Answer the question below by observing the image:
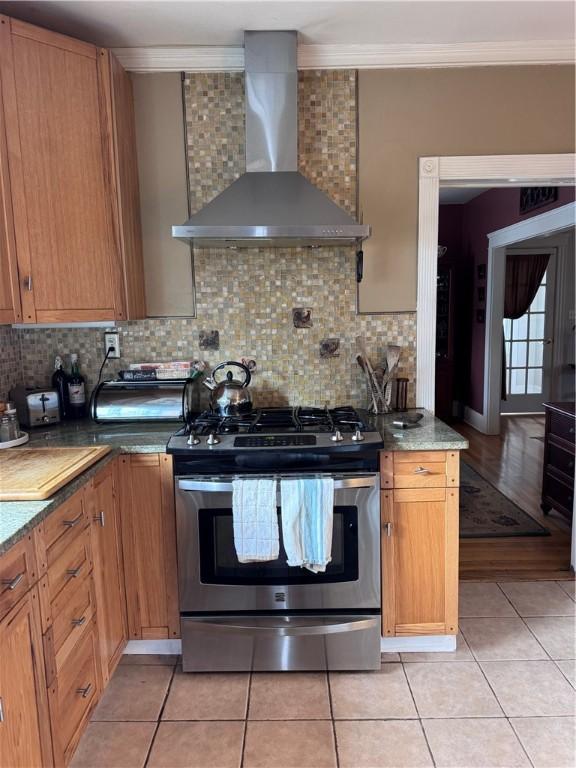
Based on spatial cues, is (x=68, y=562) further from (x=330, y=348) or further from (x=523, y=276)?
(x=523, y=276)

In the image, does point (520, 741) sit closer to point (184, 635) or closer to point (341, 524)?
point (341, 524)

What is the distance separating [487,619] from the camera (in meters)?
2.42

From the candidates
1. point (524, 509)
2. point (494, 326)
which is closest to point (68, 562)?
point (524, 509)

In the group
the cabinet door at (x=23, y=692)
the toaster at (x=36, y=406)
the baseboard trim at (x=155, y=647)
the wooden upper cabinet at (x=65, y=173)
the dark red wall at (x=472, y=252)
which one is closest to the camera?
the cabinet door at (x=23, y=692)

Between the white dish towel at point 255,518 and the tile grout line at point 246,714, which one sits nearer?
the tile grout line at point 246,714

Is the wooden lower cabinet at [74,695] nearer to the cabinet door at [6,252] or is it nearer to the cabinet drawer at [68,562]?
the cabinet drawer at [68,562]

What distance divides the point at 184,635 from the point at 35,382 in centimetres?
138

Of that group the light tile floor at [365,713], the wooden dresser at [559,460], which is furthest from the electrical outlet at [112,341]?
the wooden dresser at [559,460]

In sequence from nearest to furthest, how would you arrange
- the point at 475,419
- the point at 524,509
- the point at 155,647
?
the point at 155,647, the point at 524,509, the point at 475,419

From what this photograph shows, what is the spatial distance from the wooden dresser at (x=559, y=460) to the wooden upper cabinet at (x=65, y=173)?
263 cm

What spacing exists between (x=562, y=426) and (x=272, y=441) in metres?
2.18

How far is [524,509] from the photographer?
11.9ft

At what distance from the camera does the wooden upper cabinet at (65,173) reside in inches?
79.0

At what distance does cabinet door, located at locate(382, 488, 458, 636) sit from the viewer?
2.11 meters
